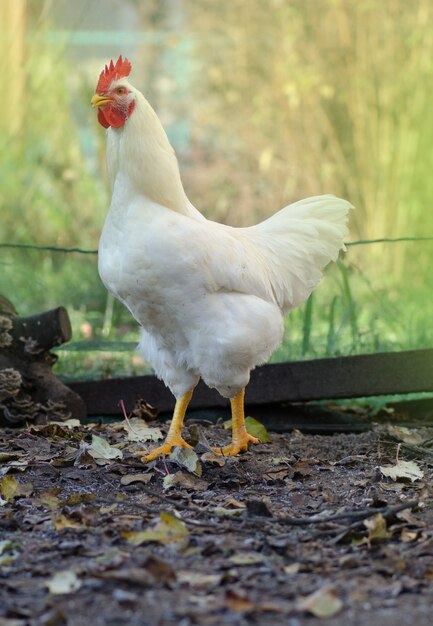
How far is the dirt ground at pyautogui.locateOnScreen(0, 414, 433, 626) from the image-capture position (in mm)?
2447

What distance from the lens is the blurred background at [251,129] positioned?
8305mm

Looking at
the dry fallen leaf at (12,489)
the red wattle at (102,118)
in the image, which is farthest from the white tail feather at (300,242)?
the dry fallen leaf at (12,489)

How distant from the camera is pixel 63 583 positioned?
8.49 ft

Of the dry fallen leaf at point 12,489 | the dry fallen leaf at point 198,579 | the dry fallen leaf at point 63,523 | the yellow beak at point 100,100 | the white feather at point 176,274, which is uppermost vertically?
the yellow beak at point 100,100

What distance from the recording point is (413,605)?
97.7 inches

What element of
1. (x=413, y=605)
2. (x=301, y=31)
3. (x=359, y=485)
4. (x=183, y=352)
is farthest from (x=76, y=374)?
(x=301, y=31)

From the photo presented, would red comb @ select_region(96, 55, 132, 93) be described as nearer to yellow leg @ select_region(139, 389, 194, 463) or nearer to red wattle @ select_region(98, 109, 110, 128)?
red wattle @ select_region(98, 109, 110, 128)

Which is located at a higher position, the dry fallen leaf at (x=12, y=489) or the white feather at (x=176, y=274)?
the white feather at (x=176, y=274)

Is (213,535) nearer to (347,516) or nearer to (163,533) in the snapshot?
(163,533)

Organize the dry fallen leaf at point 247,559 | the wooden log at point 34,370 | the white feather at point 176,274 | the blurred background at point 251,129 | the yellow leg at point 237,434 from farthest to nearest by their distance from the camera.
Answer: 1. the blurred background at point 251,129
2. the wooden log at point 34,370
3. the yellow leg at point 237,434
4. the white feather at point 176,274
5. the dry fallen leaf at point 247,559

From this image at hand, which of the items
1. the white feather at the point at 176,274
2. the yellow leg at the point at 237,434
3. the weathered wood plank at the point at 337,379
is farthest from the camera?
the weathered wood plank at the point at 337,379

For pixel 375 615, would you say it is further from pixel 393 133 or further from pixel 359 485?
pixel 393 133

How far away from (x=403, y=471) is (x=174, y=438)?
42.3 inches

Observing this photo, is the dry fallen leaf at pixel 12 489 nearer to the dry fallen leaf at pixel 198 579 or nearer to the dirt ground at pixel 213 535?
the dirt ground at pixel 213 535
